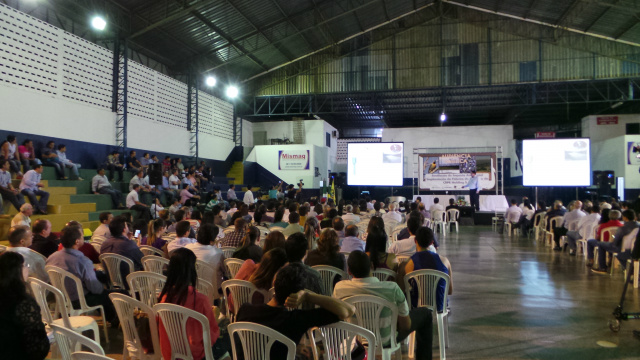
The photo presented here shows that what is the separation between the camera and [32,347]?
5.30 ft

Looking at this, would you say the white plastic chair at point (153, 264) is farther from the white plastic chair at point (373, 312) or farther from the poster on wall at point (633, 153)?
the poster on wall at point (633, 153)

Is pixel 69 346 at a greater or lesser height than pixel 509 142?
lesser

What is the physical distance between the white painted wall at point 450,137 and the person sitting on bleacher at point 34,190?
14.9m

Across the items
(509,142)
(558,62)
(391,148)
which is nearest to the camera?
(391,148)

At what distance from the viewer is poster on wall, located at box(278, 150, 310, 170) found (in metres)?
19.6

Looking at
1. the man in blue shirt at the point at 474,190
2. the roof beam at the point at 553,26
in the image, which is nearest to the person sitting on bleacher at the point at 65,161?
the man in blue shirt at the point at 474,190

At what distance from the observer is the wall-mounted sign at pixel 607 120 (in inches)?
773

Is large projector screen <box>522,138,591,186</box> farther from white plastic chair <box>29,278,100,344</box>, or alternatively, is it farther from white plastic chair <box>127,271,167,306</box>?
white plastic chair <box>29,278,100,344</box>

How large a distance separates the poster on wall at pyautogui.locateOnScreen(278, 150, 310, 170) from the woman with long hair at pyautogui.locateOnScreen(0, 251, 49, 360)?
1796 centimetres

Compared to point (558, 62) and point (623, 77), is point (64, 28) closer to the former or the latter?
point (558, 62)

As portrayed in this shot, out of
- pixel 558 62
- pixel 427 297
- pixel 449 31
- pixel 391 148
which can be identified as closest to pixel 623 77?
pixel 558 62

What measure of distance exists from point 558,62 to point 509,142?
13.1ft


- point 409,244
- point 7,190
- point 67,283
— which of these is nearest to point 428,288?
point 409,244

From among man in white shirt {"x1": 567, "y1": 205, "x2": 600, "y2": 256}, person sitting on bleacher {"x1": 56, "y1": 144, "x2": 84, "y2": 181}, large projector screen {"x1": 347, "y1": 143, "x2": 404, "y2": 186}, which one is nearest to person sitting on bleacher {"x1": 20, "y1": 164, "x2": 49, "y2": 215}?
person sitting on bleacher {"x1": 56, "y1": 144, "x2": 84, "y2": 181}
